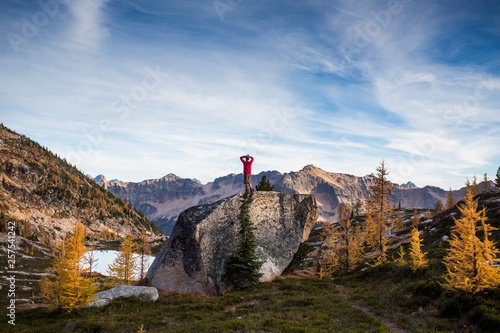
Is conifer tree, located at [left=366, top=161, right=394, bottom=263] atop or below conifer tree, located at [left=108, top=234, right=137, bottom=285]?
atop

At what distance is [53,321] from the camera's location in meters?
19.3

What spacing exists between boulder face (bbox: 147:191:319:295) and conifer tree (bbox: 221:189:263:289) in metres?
0.82

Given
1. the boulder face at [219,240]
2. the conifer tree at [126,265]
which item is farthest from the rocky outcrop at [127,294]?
the conifer tree at [126,265]

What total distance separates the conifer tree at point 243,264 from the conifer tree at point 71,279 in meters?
12.3

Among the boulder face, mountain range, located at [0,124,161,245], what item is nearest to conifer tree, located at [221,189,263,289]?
the boulder face

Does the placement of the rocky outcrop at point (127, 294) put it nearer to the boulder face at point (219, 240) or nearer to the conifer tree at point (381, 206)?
the boulder face at point (219, 240)

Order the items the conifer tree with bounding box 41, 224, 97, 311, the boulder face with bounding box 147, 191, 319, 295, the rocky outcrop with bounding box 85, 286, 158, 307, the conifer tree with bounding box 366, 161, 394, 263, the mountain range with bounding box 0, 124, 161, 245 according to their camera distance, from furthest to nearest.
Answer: the mountain range with bounding box 0, 124, 161, 245 < the conifer tree with bounding box 366, 161, 394, 263 < the boulder face with bounding box 147, 191, 319, 295 < the rocky outcrop with bounding box 85, 286, 158, 307 < the conifer tree with bounding box 41, 224, 97, 311

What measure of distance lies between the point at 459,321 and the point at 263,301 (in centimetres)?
1336

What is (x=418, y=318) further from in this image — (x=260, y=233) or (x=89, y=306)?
(x=89, y=306)

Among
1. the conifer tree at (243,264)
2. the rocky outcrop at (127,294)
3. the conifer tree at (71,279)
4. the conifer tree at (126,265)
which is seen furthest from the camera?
the conifer tree at (126,265)

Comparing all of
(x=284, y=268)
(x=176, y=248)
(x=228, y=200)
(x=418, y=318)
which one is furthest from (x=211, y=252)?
(x=418, y=318)

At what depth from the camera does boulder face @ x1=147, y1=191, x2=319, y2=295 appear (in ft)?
89.6

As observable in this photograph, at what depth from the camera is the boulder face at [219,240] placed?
27312 millimetres

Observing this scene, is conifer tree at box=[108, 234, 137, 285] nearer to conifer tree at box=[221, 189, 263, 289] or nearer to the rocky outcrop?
the rocky outcrop
